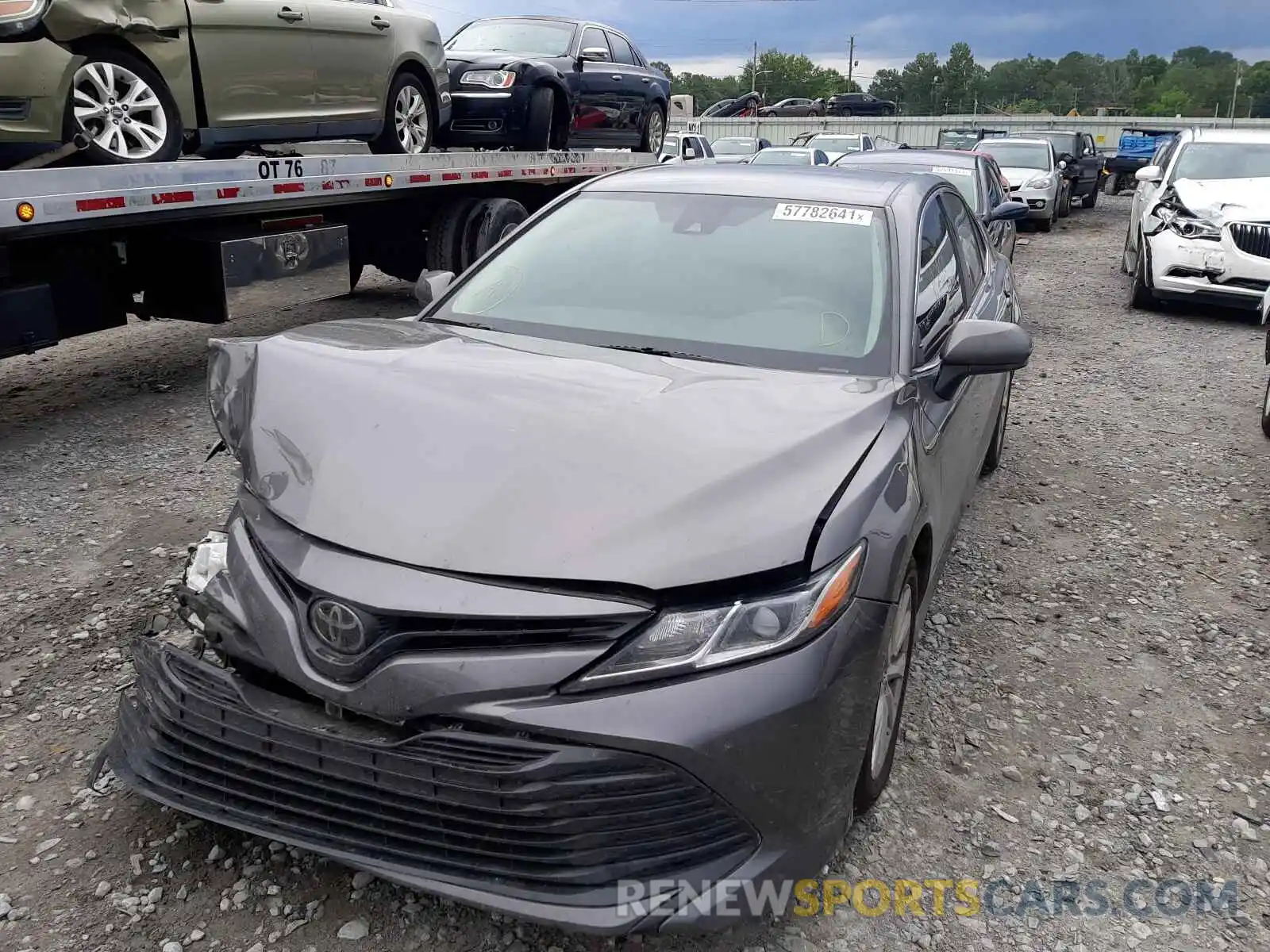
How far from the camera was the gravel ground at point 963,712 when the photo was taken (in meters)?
2.30

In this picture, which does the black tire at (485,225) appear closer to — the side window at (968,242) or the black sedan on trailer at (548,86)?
the black sedan on trailer at (548,86)

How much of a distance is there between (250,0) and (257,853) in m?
5.23

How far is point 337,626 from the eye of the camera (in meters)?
2.00

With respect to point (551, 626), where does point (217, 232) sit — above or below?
above

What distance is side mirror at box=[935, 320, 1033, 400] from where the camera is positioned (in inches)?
113

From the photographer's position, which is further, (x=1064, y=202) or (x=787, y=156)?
(x=1064, y=202)

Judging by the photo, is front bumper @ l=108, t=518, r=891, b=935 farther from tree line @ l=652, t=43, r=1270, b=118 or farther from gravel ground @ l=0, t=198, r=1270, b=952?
tree line @ l=652, t=43, r=1270, b=118

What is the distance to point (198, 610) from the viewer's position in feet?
7.38

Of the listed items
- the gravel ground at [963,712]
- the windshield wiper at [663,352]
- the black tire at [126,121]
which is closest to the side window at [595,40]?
the black tire at [126,121]

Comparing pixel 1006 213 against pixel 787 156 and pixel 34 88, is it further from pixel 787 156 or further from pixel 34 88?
pixel 787 156

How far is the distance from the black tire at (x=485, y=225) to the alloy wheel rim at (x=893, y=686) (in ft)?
20.2

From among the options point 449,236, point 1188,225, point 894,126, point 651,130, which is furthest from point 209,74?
point 894,126

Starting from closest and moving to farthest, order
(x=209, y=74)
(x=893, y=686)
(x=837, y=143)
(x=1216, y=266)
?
(x=893, y=686), (x=209, y=74), (x=1216, y=266), (x=837, y=143)

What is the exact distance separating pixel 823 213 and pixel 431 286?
53.6 inches
